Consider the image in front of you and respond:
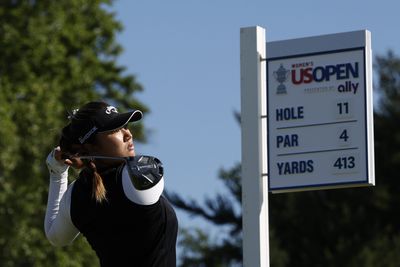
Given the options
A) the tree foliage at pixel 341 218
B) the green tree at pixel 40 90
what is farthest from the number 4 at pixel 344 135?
the tree foliage at pixel 341 218

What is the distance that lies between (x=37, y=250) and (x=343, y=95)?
2214 centimetres

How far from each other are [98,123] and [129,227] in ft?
1.56

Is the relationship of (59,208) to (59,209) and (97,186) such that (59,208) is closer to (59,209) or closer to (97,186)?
(59,209)

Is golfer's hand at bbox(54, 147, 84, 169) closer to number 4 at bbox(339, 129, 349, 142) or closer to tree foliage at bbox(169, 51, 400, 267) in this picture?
number 4 at bbox(339, 129, 349, 142)

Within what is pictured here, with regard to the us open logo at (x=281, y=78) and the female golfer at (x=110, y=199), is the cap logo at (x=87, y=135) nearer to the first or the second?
the female golfer at (x=110, y=199)

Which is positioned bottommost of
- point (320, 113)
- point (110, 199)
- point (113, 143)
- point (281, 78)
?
point (110, 199)

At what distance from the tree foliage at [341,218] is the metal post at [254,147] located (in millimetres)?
31423

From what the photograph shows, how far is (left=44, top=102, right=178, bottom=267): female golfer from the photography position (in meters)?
6.34

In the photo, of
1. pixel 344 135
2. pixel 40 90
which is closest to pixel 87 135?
pixel 344 135

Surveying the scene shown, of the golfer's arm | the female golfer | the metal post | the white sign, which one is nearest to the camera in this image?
the female golfer

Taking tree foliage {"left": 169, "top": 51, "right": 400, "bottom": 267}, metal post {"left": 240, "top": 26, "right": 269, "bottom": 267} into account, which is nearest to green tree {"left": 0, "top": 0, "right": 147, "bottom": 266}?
tree foliage {"left": 169, "top": 51, "right": 400, "bottom": 267}

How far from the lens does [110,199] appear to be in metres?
6.41

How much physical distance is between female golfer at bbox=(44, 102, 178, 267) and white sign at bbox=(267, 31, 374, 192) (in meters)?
5.31

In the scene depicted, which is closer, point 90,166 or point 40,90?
point 90,166
